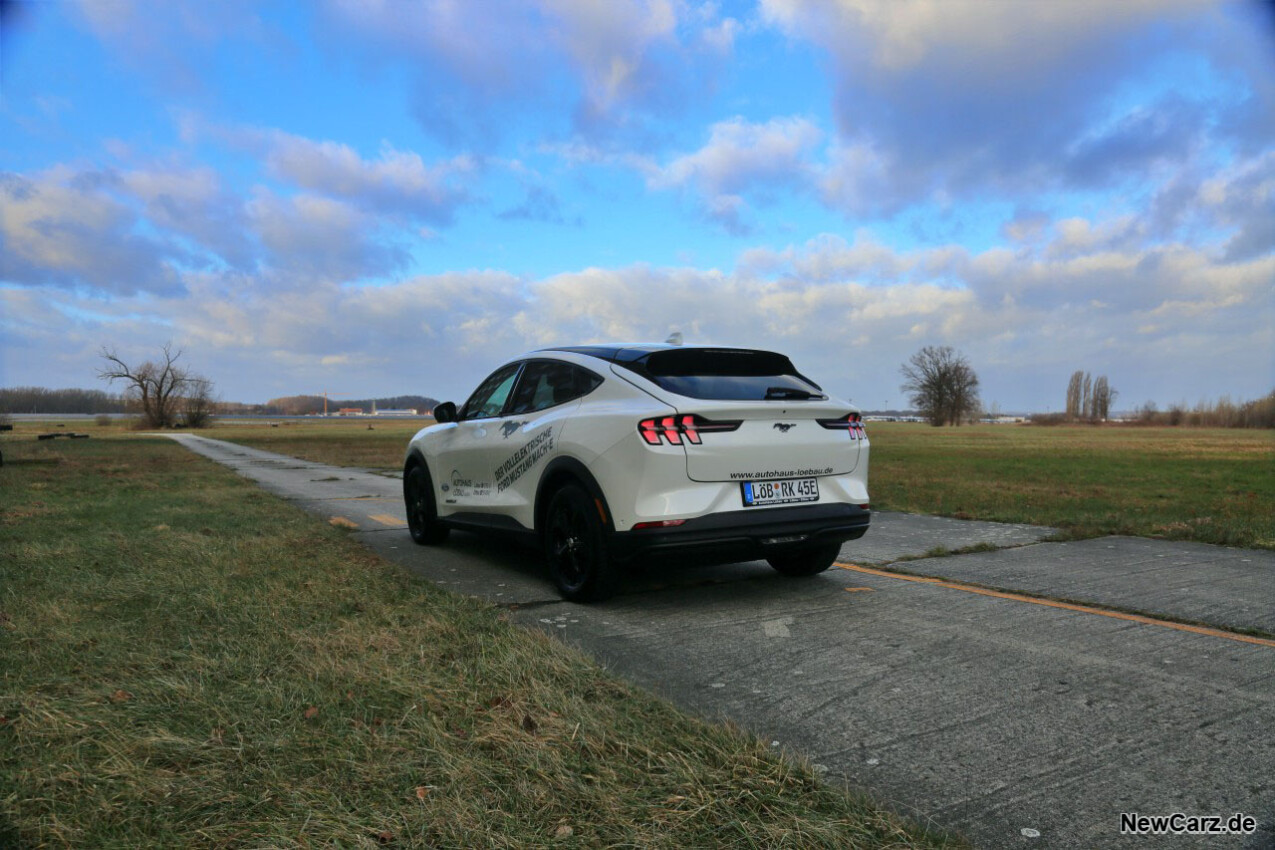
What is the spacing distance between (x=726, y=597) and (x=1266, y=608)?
3.26 meters

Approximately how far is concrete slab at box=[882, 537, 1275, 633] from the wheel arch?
2765 mm

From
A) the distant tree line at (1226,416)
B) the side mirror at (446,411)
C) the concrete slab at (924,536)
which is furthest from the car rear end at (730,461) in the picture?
the distant tree line at (1226,416)

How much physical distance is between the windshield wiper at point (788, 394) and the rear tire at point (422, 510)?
3.70 m

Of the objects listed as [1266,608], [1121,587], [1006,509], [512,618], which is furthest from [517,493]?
[1006,509]

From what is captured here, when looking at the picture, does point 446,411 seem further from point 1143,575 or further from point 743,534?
point 1143,575

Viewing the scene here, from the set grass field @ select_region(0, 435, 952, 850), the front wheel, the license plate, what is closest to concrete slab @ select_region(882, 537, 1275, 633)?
the license plate

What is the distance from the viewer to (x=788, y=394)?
5203 mm

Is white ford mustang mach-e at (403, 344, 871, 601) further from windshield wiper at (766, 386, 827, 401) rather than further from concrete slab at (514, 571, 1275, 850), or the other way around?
concrete slab at (514, 571, 1275, 850)

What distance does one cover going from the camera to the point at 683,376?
5117 millimetres

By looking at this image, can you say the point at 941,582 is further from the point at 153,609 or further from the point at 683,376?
the point at 153,609

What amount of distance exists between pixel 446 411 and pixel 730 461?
11.3 ft

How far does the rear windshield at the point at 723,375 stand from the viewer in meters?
5.01

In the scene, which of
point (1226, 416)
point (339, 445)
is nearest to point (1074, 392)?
point (1226, 416)

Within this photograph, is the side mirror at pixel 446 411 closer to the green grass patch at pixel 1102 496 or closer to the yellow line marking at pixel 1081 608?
the yellow line marking at pixel 1081 608
